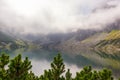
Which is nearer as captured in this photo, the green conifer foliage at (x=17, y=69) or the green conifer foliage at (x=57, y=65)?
the green conifer foliage at (x=17, y=69)

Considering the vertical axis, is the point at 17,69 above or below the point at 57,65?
below

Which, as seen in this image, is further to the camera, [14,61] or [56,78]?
[56,78]

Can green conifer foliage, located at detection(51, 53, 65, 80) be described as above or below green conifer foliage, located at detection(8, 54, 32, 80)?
above

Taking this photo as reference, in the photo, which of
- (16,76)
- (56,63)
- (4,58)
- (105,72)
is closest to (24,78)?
(16,76)

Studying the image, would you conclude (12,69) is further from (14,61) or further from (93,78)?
(93,78)

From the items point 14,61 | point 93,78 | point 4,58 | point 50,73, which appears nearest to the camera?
point 14,61

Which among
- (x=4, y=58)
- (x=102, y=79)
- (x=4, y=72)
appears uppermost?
(x=4, y=58)

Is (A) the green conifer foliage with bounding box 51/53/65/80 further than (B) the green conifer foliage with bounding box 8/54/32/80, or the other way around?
(A) the green conifer foliage with bounding box 51/53/65/80

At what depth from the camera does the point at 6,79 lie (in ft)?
145

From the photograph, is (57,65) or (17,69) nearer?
(17,69)

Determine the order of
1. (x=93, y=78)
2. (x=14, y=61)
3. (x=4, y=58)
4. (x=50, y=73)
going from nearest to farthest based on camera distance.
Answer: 1. (x=14, y=61)
2. (x=4, y=58)
3. (x=93, y=78)
4. (x=50, y=73)

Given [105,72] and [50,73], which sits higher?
[50,73]

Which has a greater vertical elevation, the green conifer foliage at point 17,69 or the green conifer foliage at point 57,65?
the green conifer foliage at point 57,65

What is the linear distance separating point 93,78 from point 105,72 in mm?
6725
